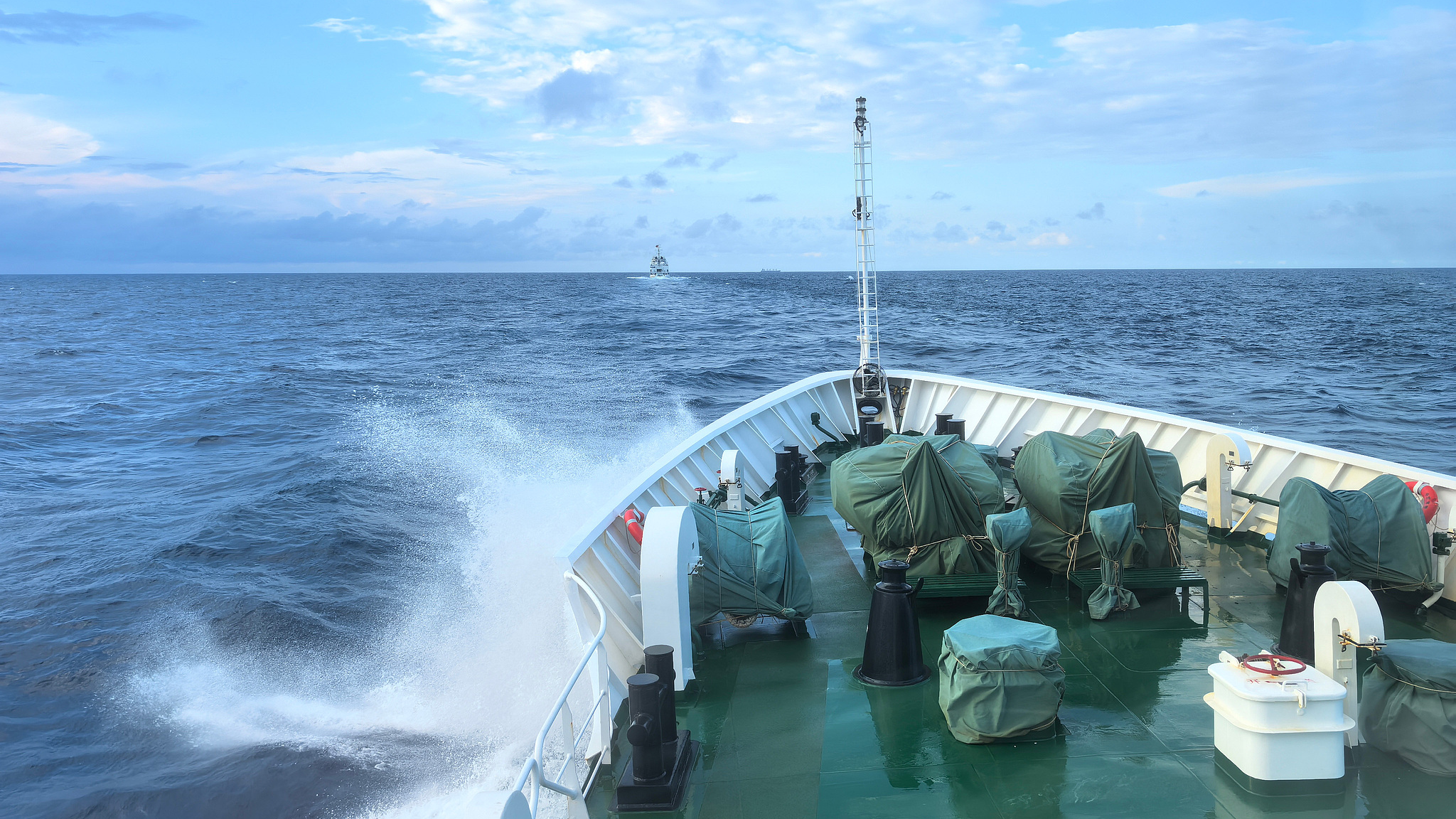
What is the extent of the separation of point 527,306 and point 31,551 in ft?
264

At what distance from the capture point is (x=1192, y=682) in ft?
18.8

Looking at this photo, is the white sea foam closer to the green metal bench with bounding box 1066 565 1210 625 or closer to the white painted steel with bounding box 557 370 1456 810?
the white painted steel with bounding box 557 370 1456 810

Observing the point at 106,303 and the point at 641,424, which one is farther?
the point at 106,303

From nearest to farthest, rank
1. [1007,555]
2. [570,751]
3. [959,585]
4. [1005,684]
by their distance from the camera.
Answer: [570,751]
[1005,684]
[1007,555]
[959,585]

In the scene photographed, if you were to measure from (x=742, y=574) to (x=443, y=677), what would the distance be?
5.53 meters

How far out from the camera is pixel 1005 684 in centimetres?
490

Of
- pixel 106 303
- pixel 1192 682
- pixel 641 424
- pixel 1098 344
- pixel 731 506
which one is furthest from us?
pixel 106 303

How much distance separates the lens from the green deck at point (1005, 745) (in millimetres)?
4465

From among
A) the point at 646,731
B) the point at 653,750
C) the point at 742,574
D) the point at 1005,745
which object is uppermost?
the point at 742,574

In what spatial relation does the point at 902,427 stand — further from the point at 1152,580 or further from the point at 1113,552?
the point at 1113,552

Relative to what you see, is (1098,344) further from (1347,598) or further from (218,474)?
(1347,598)

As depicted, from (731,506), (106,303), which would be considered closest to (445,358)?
(731,506)

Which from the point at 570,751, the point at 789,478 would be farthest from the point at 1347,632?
the point at 789,478

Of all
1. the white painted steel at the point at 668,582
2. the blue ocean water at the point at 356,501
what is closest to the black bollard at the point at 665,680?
the white painted steel at the point at 668,582
